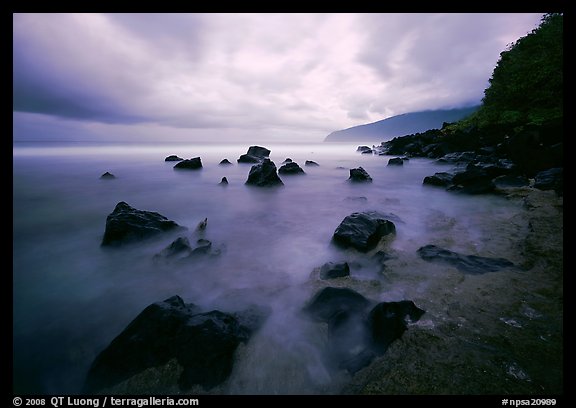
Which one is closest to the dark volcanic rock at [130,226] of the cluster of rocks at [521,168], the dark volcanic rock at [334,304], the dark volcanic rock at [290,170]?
the dark volcanic rock at [334,304]

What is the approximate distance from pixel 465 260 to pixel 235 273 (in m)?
3.69

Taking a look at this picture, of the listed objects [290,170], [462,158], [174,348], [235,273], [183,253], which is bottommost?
[174,348]

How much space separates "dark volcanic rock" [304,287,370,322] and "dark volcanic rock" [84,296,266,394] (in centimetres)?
93

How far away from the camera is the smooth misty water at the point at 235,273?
8.52 feet

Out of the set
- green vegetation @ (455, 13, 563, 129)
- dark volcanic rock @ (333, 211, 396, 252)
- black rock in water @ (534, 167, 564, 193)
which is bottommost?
dark volcanic rock @ (333, 211, 396, 252)

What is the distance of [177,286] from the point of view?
12.8 feet

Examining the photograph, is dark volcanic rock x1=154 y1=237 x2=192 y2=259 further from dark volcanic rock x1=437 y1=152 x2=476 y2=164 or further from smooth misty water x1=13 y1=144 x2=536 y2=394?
dark volcanic rock x1=437 y1=152 x2=476 y2=164

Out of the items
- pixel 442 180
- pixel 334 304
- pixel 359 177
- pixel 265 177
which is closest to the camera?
pixel 334 304

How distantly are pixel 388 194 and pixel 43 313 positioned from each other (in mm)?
10389

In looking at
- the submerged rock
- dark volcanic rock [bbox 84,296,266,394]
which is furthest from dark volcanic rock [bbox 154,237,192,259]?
dark volcanic rock [bbox 84,296,266,394]

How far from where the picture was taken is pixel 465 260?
3854 mm

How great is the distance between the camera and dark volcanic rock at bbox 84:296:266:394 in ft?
7.62

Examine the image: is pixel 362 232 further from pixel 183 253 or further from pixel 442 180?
pixel 442 180

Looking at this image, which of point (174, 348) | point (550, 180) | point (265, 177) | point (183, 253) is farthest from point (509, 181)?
point (174, 348)
